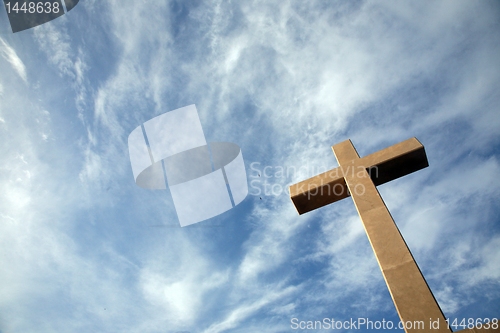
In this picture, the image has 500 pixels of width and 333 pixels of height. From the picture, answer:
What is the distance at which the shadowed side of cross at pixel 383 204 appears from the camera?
3.12 meters

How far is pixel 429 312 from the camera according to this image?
3.05 metres

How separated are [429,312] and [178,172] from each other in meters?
8.21

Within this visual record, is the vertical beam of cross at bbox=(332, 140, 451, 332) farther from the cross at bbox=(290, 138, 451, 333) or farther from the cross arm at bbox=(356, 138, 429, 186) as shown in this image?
the cross arm at bbox=(356, 138, 429, 186)

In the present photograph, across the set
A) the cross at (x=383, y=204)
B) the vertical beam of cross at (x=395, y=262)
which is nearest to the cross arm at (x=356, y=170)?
the cross at (x=383, y=204)

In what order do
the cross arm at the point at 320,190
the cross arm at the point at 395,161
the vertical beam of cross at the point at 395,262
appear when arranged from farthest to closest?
the cross arm at the point at 320,190
the cross arm at the point at 395,161
the vertical beam of cross at the point at 395,262

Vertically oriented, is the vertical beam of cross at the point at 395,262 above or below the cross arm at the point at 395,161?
below

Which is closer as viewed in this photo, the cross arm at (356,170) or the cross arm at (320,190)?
the cross arm at (356,170)

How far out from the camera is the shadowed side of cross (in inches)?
123

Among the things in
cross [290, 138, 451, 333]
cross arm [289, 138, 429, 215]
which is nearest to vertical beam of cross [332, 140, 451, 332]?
cross [290, 138, 451, 333]

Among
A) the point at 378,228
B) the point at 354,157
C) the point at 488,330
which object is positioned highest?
the point at 354,157

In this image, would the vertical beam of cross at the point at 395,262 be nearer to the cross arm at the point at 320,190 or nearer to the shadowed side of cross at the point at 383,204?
the shadowed side of cross at the point at 383,204

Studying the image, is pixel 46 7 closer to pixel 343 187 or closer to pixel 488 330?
pixel 343 187

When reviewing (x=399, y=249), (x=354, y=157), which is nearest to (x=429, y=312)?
(x=399, y=249)

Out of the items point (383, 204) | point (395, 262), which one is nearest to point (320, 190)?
point (383, 204)
